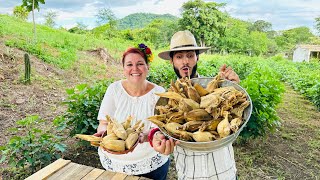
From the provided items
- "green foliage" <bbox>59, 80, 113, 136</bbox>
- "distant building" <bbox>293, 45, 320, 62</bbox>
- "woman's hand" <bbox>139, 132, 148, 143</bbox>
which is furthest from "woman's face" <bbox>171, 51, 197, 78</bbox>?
"distant building" <bbox>293, 45, 320, 62</bbox>

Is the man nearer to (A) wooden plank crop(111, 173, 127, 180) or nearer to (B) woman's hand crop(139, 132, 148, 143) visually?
(B) woman's hand crop(139, 132, 148, 143)

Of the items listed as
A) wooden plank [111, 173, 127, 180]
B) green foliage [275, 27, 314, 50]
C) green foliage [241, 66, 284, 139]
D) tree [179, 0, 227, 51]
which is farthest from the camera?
green foliage [275, 27, 314, 50]

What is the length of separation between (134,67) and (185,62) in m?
0.36

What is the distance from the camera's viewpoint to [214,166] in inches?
60.7

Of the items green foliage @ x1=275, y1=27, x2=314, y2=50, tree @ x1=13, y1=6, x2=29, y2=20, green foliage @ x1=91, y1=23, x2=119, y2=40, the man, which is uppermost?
green foliage @ x1=275, y1=27, x2=314, y2=50

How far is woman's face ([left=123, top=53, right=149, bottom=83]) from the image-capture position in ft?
5.95

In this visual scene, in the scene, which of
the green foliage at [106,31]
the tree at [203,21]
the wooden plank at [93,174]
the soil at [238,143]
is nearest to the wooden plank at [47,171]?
the wooden plank at [93,174]

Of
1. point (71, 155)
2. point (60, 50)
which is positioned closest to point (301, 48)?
point (60, 50)

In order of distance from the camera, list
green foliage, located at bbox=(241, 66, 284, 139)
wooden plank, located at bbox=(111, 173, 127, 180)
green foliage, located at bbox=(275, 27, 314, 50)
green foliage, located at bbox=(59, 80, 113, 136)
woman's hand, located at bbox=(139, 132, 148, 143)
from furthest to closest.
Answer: green foliage, located at bbox=(275, 27, 314, 50) → green foliage, located at bbox=(241, 66, 284, 139) → green foliage, located at bbox=(59, 80, 113, 136) → wooden plank, located at bbox=(111, 173, 127, 180) → woman's hand, located at bbox=(139, 132, 148, 143)

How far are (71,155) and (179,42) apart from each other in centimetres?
282

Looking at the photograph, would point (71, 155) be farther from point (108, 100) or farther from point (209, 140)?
point (209, 140)

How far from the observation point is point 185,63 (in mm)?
1702

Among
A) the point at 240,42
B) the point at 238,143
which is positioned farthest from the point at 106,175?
the point at 240,42

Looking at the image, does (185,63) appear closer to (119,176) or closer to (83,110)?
(119,176)
